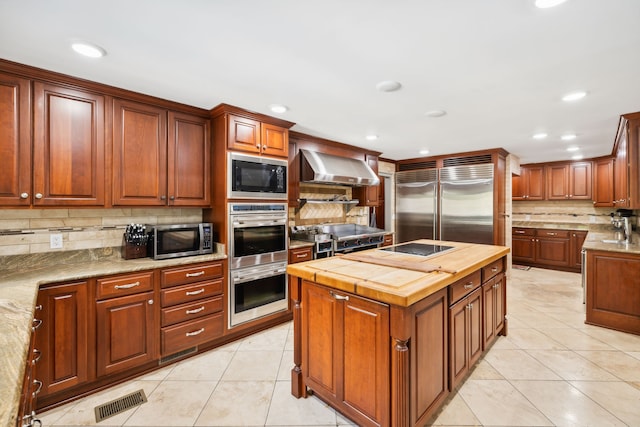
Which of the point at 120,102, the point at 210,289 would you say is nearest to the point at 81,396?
the point at 210,289

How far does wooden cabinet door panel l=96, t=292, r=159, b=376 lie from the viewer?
2164 millimetres

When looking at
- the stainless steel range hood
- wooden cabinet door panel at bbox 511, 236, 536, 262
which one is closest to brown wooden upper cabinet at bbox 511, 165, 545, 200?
wooden cabinet door panel at bbox 511, 236, 536, 262

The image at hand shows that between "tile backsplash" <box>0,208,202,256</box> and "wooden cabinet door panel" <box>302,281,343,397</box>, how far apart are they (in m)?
1.91

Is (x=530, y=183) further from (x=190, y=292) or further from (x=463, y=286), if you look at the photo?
(x=190, y=292)

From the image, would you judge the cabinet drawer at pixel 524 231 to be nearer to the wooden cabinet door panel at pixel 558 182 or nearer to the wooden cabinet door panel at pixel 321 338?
the wooden cabinet door panel at pixel 558 182

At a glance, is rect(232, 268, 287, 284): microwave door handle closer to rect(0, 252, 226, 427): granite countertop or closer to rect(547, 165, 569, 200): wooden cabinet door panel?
rect(0, 252, 226, 427): granite countertop

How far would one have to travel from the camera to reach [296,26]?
161 centimetres

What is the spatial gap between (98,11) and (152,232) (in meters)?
1.78

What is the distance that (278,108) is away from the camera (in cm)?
291

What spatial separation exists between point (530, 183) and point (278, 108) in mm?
6201

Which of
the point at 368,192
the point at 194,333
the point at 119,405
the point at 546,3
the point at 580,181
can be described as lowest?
the point at 119,405

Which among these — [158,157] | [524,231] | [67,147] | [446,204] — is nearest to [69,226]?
[67,147]

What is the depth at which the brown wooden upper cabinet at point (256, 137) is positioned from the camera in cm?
289

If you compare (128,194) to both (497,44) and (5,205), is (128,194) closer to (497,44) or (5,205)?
(5,205)
